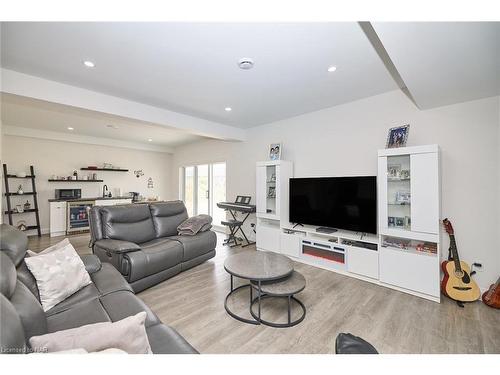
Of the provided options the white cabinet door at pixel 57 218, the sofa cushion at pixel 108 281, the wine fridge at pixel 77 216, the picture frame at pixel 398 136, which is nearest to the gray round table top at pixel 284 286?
the sofa cushion at pixel 108 281

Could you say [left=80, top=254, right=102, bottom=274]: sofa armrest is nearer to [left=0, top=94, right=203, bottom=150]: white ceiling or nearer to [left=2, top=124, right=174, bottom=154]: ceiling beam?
[left=0, top=94, right=203, bottom=150]: white ceiling

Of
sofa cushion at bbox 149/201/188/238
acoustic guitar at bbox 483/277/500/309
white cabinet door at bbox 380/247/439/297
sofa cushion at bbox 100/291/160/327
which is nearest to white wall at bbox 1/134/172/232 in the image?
sofa cushion at bbox 149/201/188/238

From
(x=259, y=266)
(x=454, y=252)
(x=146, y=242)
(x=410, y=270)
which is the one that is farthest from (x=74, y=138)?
(x=454, y=252)

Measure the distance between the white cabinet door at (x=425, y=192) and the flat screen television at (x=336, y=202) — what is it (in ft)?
1.44

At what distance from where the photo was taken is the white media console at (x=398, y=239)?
2332 mm

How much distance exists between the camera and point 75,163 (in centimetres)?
582

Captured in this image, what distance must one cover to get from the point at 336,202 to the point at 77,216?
614cm

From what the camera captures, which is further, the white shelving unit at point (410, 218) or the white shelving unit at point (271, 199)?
the white shelving unit at point (271, 199)

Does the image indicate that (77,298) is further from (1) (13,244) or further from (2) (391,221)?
(2) (391,221)

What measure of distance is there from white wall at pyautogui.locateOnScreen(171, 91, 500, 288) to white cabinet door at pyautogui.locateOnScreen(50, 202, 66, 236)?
17.9ft

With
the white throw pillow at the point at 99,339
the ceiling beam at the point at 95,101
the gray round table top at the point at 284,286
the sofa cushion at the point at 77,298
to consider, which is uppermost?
the ceiling beam at the point at 95,101

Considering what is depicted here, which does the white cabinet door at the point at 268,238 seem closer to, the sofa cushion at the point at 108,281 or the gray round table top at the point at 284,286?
the gray round table top at the point at 284,286
